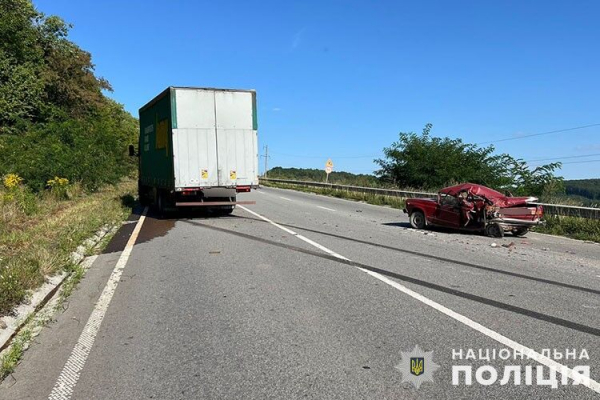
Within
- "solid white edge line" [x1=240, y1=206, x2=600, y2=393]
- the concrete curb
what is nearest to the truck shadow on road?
the concrete curb

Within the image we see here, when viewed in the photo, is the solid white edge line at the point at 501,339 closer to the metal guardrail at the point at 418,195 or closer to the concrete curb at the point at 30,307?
the concrete curb at the point at 30,307

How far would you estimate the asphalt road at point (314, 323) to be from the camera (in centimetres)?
393

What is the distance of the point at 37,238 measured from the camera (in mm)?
9953

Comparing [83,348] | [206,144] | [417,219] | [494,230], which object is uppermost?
[206,144]

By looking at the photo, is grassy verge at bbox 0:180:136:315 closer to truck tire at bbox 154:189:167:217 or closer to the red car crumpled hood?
truck tire at bbox 154:189:167:217

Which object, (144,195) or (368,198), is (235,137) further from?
(368,198)

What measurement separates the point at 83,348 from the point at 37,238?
613 cm

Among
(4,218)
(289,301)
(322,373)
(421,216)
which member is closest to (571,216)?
(421,216)

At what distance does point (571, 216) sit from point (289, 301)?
37.9ft

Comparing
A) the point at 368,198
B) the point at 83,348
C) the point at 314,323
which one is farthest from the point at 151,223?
the point at 368,198

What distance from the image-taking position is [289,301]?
6.23m

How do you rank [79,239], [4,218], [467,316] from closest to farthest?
[467,316] → [79,239] → [4,218]

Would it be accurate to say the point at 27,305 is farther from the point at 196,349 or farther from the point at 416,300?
Answer: the point at 416,300

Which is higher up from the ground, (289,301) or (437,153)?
(437,153)
